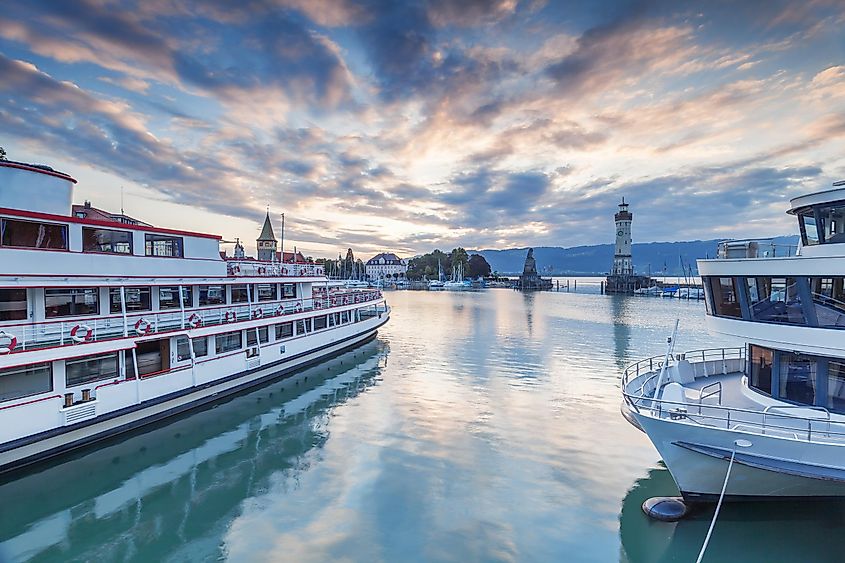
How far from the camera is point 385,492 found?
13.0m

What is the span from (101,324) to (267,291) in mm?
12780

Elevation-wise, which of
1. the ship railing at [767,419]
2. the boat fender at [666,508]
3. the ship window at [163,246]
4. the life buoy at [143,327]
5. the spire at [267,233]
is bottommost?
the boat fender at [666,508]

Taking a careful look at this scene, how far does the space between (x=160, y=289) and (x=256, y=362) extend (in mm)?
5936

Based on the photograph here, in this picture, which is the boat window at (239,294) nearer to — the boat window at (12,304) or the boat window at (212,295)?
the boat window at (212,295)

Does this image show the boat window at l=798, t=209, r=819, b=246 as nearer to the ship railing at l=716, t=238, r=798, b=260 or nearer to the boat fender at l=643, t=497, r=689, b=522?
the ship railing at l=716, t=238, r=798, b=260

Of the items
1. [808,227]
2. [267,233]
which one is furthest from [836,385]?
[267,233]

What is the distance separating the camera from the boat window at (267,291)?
28.2 metres

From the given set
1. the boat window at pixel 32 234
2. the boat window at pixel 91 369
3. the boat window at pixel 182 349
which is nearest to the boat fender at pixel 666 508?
the boat window at pixel 91 369

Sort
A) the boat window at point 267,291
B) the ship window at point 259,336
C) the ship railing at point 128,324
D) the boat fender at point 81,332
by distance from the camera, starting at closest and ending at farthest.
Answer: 1. the ship railing at point 128,324
2. the boat fender at point 81,332
3. the ship window at point 259,336
4. the boat window at point 267,291

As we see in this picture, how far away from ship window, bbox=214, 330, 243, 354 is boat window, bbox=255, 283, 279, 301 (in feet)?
14.3

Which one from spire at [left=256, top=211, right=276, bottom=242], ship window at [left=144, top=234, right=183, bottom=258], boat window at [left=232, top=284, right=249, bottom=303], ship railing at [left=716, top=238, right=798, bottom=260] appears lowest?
boat window at [left=232, top=284, right=249, bottom=303]

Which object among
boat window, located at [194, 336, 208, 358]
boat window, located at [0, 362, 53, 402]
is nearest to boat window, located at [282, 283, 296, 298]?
boat window, located at [194, 336, 208, 358]

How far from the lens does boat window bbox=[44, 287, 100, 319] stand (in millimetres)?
16005

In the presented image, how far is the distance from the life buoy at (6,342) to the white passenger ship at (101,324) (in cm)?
3
